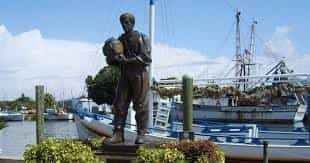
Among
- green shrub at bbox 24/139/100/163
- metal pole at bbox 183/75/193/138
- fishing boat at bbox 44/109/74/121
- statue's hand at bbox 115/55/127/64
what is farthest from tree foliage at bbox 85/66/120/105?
green shrub at bbox 24/139/100/163

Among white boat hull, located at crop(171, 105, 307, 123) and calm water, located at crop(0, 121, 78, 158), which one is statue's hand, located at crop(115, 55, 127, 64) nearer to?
calm water, located at crop(0, 121, 78, 158)

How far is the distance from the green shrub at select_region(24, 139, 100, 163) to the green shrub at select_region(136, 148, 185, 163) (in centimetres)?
92

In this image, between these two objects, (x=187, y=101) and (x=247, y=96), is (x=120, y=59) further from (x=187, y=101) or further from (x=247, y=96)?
(x=247, y=96)

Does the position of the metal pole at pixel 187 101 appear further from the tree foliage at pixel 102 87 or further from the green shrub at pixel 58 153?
the tree foliage at pixel 102 87

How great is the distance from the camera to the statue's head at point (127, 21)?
9945 mm

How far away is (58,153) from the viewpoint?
8.51 meters

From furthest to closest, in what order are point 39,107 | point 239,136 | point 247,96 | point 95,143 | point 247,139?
point 247,96, point 239,136, point 247,139, point 39,107, point 95,143

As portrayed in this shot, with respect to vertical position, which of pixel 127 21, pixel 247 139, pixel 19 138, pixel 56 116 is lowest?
pixel 56 116

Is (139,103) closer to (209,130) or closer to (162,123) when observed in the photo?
(209,130)

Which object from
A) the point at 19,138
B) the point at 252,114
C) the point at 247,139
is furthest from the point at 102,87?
the point at 247,139

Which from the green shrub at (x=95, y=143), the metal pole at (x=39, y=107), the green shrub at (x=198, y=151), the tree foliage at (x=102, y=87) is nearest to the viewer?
the green shrub at (x=198, y=151)

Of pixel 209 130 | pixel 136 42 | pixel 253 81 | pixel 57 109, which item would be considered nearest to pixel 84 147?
pixel 136 42

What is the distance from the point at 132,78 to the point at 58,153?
2.34 meters

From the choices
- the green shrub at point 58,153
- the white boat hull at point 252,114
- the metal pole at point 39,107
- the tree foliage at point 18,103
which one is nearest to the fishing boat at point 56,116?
the tree foliage at point 18,103
